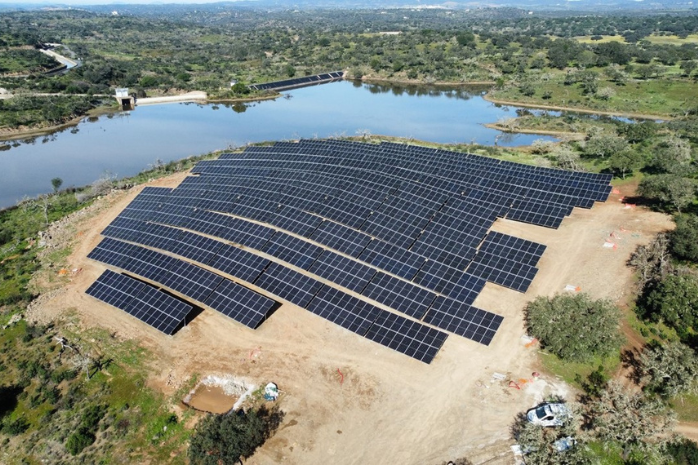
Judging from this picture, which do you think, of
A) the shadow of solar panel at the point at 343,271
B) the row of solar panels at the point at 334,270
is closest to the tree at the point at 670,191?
the row of solar panels at the point at 334,270

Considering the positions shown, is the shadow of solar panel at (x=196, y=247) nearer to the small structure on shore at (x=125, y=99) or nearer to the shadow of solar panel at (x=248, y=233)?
the shadow of solar panel at (x=248, y=233)

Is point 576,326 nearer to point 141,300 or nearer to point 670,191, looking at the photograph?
point 670,191

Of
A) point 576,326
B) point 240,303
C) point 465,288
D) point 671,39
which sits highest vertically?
point 671,39

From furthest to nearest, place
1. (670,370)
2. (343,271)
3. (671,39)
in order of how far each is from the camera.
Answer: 1. (671,39)
2. (343,271)
3. (670,370)

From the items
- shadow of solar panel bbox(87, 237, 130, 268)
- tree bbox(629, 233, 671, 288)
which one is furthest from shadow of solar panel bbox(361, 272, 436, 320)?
shadow of solar panel bbox(87, 237, 130, 268)

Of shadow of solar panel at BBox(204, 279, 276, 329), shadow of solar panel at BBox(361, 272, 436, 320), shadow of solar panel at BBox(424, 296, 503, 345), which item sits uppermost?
shadow of solar panel at BBox(424, 296, 503, 345)

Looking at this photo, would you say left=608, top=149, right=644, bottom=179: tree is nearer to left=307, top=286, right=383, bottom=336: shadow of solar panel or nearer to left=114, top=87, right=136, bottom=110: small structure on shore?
left=307, top=286, right=383, bottom=336: shadow of solar panel

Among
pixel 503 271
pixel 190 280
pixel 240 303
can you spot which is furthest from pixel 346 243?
pixel 190 280
